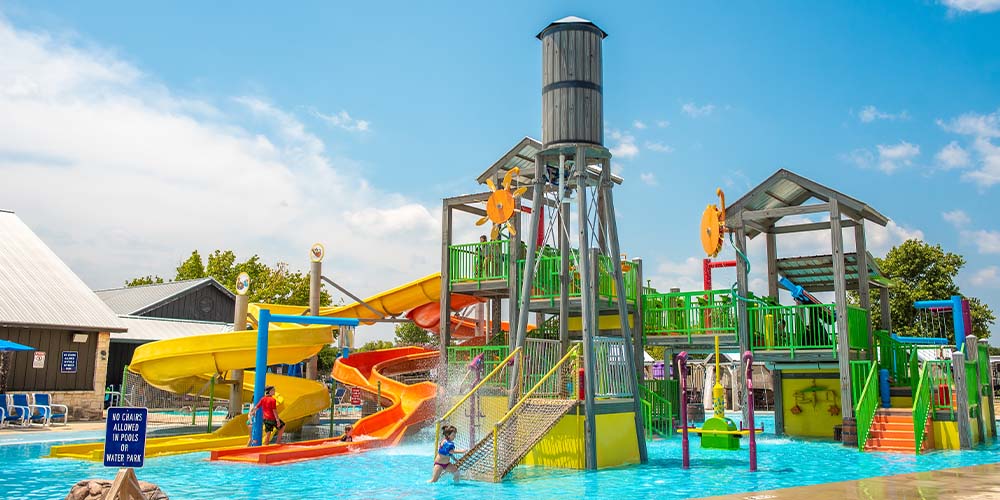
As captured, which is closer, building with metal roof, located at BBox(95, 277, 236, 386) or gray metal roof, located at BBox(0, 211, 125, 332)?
gray metal roof, located at BBox(0, 211, 125, 332)

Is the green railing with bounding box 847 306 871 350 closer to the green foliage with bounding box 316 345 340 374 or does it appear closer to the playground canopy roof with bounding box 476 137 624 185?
the playground canopy roof with bounding box 476 137 624 185

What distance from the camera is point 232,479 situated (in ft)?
45.2

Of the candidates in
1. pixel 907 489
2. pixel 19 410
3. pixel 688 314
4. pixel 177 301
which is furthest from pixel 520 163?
pixel 177 301

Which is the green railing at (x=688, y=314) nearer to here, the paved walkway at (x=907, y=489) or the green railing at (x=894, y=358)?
the green railing at (x=894, y=358)

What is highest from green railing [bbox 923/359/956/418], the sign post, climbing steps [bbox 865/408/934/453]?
green railing [bbox 923/359/956/418]

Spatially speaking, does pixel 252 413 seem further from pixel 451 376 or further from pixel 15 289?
pixel 15 289

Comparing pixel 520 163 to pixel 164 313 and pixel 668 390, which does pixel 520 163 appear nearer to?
pixel 668 390

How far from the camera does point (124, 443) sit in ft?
25.5

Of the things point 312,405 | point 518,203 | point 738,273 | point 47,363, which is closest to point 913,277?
point 738,273

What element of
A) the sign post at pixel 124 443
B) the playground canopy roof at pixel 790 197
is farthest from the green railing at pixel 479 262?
the sign post at pixel 124 443

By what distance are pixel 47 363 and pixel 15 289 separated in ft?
9.96

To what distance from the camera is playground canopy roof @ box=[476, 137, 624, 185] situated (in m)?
22.4

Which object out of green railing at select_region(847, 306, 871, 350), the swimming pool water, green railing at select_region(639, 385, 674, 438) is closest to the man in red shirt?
the swimming pool water

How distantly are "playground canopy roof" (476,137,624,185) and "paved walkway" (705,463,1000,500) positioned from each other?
38.0ft
